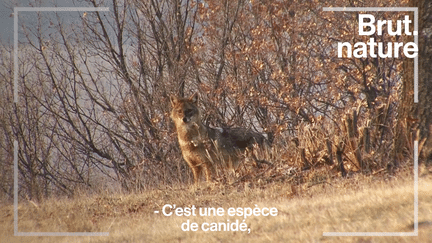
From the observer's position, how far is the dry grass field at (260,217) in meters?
5.88

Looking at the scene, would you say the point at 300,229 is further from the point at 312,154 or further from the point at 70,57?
the point at 70,57

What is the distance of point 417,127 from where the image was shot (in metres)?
8.21

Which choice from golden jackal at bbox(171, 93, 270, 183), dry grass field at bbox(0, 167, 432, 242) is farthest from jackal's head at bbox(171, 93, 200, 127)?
dry grass field at bbox(0, 167, 432, 242)

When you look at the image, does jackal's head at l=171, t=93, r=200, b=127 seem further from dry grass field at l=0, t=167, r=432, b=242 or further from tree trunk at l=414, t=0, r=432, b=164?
tree trunk at l=414, t=0, r=432, b=164

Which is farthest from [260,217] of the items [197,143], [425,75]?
[197,143]

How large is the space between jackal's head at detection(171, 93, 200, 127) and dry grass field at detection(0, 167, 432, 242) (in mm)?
2182

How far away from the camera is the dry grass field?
588 cm

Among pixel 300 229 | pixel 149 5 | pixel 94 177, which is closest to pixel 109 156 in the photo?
pixel 94 177

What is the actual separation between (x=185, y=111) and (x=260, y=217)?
564cm

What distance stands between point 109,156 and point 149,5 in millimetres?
5745

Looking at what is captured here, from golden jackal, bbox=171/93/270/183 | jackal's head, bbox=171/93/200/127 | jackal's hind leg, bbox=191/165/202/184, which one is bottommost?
jackal's hind leg, bbox=191/165/202/184

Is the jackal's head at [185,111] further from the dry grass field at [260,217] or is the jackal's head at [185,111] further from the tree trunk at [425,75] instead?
the tree trunk at [425,75]

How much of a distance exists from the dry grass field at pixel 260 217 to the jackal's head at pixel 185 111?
218 centimetres

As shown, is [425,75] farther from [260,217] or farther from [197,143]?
[197,143]
